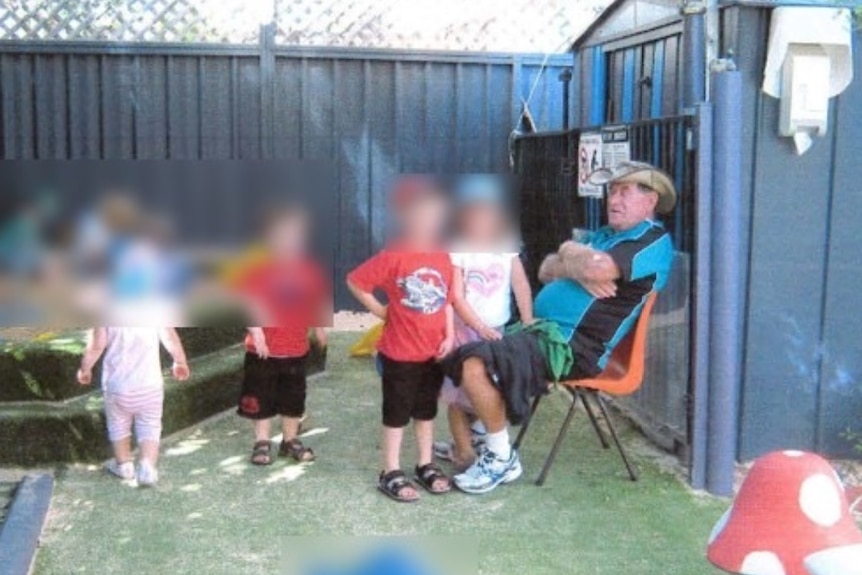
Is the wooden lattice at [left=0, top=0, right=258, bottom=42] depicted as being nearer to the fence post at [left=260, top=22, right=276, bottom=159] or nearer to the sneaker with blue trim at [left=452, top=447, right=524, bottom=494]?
the fence post at [left=260, top=22, right=276, bottom=159]

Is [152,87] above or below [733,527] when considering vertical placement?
above

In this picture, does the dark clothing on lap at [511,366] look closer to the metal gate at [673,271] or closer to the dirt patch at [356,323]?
the metal gate at [673,271]

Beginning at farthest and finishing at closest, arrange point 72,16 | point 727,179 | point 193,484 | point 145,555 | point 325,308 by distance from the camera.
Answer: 1. point 72,16
2. point 193,484
3. point 727,179
4. point 145,555
5. point 325,308

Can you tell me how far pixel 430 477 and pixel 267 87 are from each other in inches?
151

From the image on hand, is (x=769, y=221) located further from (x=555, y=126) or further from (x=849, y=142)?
(x=555, y=126)

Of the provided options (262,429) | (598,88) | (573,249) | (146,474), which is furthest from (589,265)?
(598,88)

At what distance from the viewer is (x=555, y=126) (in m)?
8.02

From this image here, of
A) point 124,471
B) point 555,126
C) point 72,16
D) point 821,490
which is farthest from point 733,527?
point 72,16

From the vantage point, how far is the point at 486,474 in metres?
4.72

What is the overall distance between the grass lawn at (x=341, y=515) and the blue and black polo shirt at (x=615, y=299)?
22.6 inches

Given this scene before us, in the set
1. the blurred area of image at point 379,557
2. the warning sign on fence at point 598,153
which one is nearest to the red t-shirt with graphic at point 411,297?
the warning sign on fence at point 598,153

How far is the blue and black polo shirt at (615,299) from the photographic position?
15.1ft

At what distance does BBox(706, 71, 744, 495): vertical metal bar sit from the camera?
177 inches

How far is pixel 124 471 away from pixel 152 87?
3656 mm
